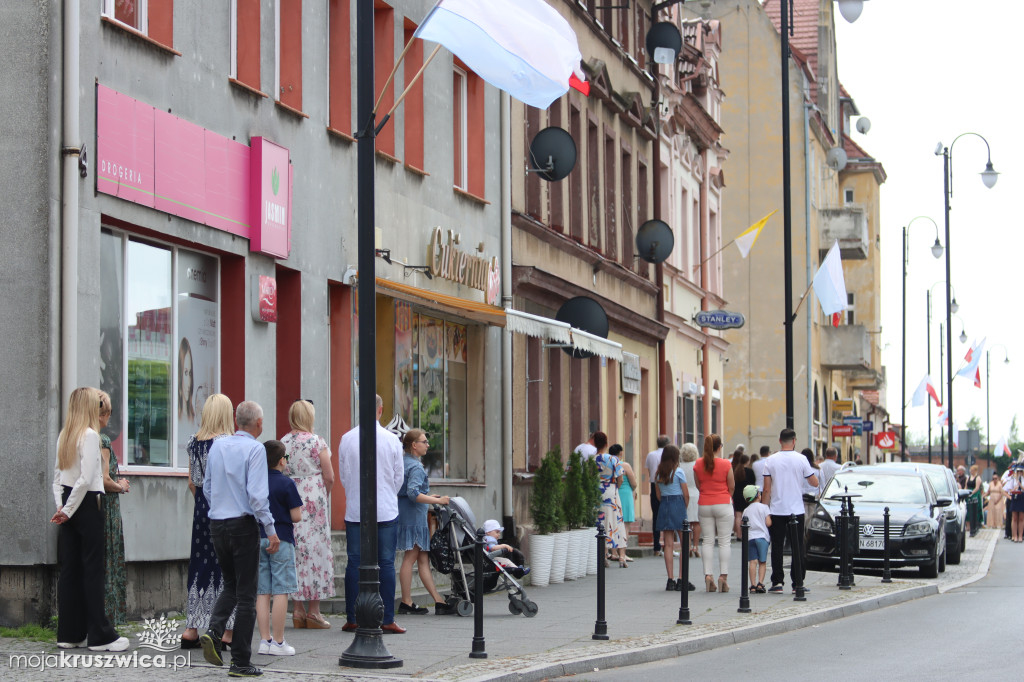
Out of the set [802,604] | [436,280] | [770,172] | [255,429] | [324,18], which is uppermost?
[770,172]

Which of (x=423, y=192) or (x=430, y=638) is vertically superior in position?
(x=423, y=192)

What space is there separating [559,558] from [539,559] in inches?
22.9

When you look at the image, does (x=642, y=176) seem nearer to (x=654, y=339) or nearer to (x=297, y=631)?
(x=654, y=339)

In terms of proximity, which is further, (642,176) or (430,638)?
(642,176)

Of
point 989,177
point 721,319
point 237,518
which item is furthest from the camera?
point 989,177

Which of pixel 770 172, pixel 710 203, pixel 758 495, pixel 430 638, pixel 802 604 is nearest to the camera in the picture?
pixel 430 638

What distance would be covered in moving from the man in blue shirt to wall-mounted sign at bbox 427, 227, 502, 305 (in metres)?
9.82

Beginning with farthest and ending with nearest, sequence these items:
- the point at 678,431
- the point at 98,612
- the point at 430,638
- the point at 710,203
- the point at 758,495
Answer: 1. the point at 710,203
2. the point at 678,431
3. the point at 758,495
4. the point at 430,638
5. the point at 98,612

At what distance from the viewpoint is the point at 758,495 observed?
1923 centimetres

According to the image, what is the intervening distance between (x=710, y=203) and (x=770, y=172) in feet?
42.7

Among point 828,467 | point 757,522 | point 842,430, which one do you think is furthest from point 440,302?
point 842,430

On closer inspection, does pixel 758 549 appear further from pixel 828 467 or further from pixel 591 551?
pixel 828 467

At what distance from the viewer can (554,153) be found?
24812 millimetres

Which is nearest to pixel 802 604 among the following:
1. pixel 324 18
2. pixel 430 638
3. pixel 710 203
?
pixel 430 638
